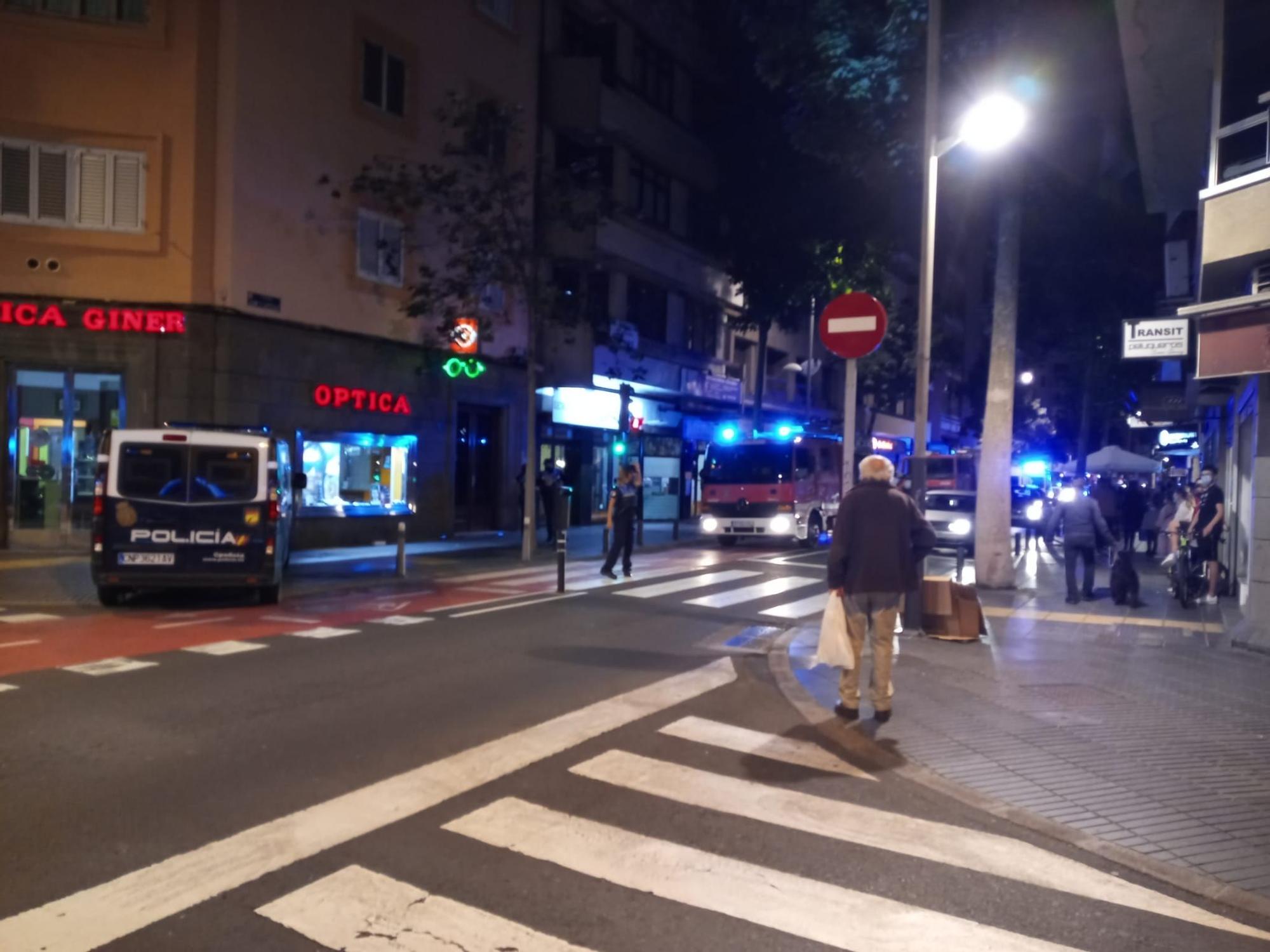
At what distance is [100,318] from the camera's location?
18.2 m

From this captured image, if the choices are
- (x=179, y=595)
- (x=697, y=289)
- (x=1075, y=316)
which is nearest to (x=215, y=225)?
(x=179, y=595)

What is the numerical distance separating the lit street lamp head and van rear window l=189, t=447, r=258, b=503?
931cm

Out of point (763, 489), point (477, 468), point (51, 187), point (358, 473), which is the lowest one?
point (763, 489)

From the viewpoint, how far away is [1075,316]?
3559 cm

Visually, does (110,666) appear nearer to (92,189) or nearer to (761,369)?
(92,189)

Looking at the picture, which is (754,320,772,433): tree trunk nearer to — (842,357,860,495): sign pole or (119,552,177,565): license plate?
(842,357,860,495): sign pole

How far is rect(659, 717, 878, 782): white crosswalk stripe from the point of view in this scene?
6.82m

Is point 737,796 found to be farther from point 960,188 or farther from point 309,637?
point 960,188

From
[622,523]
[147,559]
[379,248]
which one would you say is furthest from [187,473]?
[379,248]

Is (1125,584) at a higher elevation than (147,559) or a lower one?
lower

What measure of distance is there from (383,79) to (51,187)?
22.4ft

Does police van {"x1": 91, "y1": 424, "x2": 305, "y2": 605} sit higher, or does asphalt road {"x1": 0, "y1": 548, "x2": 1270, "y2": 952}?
police van {"x1": 91, "y1": 424, "x2": 305, "y2": 605}

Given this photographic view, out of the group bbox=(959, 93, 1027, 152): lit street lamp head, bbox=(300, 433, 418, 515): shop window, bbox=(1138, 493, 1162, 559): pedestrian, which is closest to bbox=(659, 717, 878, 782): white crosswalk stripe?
bbox=(959, 93, 1027, 152): lit street lamp head

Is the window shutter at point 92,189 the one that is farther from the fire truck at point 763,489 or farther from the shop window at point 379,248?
the fire truck at point 763,489
